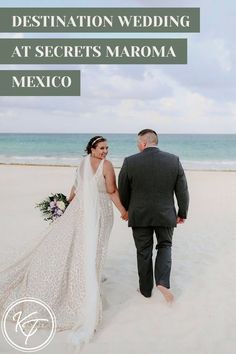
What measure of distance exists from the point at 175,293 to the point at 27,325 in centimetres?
163

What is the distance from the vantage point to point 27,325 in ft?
13.2

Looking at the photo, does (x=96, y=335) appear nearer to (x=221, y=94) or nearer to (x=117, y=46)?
(x=117, y=46)

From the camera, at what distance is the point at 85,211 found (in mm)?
4527

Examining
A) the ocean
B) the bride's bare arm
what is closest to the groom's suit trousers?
the bride's bare arm

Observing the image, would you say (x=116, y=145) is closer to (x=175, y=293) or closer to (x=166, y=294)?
(x=175, y=293)

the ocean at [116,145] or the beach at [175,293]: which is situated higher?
the ocean at [116,145]

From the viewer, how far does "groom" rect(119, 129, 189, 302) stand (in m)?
4.56

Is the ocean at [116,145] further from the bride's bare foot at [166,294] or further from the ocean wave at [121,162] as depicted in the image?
the bride's bare foot at [166,294]

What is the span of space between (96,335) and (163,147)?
40.2 metres

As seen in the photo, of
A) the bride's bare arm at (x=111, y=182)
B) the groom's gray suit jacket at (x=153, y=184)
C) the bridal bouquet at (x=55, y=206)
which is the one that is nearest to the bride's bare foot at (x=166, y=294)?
the groom's gray suit jacket at (x=153, y=184)

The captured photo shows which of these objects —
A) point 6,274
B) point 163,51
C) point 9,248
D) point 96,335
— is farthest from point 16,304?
point 163,51

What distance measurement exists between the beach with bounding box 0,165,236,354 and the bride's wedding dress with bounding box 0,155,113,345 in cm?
26

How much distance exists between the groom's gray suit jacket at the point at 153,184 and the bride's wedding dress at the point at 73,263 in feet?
0.92

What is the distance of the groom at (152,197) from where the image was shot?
180 inches
